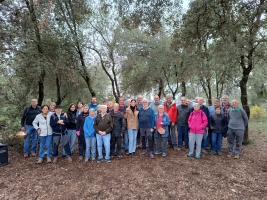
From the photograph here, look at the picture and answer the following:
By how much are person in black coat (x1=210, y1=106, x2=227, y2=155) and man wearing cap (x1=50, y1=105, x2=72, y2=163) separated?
168 inches

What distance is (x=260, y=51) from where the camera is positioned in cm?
652

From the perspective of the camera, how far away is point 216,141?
5.59 m

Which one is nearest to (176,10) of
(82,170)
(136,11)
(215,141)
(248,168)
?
(136,11)

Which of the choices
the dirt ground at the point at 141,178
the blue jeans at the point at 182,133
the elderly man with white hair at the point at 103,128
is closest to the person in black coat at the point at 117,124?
the elderly man with white hair at the point at 103,128

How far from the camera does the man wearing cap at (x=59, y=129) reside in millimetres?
5020

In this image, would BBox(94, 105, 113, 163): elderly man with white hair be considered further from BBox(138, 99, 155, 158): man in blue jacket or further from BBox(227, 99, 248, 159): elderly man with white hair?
BBox(227, 99, 248, 159): elderly man with white hair

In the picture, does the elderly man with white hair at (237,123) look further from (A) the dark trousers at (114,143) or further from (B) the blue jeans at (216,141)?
(A) the dark trousers at (114,143)

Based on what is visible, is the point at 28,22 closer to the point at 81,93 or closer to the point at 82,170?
the point at 82,170

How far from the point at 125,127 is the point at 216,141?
9.29 feet

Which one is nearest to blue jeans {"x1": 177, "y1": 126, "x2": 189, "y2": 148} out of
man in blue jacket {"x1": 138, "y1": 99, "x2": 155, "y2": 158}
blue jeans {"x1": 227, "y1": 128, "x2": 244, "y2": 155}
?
man in blue jacket {"x1": 138, "y1": 99, "x2": 155, "y2": 158}

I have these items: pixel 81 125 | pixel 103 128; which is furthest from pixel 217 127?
pixel 81 125

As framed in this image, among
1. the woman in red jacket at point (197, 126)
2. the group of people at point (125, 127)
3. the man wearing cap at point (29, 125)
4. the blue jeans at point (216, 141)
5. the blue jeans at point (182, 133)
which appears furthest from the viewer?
the blue jeans at point (182, 133)

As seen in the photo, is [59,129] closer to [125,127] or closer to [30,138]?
[30,138]

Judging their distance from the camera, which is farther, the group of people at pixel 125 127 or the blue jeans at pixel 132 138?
the blue jeans at pixel 132 138
